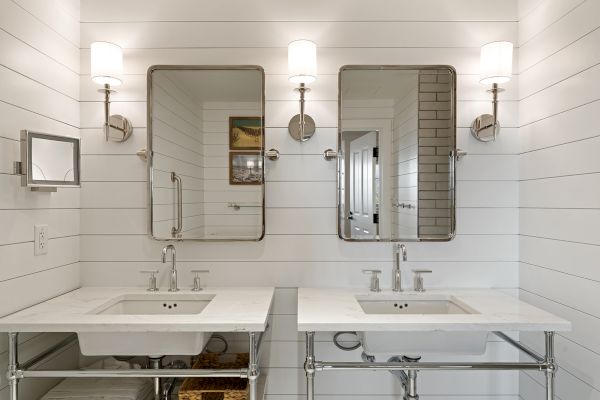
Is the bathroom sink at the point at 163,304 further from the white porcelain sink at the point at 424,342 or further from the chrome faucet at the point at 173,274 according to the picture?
the white porcelain sink at the point at 424,342

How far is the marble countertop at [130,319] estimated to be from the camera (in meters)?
1.42

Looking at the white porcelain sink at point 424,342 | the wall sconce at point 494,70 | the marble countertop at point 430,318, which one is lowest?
the white porcelain sink at point 424,342

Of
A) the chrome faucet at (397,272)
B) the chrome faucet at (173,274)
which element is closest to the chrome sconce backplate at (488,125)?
the chrome faucet at (397,272)

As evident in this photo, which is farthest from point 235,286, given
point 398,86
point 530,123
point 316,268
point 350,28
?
point 530,123

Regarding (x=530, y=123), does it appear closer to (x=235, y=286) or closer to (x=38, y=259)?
(x=235, y=286)

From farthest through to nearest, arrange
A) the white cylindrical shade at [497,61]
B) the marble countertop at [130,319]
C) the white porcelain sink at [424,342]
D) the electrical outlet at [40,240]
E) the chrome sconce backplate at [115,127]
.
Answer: the chrome sconce backplate at [115,127] → the white cylindrical shade at [497,61] → the electrical outlet at [40,240] → the white porcelain sink at [424,342] → the marble countertop at [130,319]

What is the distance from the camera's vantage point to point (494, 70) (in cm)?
185

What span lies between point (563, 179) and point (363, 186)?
0.82 meters

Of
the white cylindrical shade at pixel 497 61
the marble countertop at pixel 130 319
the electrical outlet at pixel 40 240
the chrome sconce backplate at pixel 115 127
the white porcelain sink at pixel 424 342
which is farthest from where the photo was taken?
the chrome sconce backplate at pixel 115 127

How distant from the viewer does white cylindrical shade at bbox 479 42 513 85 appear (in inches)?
72.5

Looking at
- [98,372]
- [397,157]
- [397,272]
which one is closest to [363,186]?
[397,157]

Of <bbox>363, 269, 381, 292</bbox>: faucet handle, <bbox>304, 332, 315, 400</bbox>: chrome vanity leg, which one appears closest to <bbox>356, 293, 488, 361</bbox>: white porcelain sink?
<bbox>304, 332, 315, 400</bbox>: chrome vanity leg

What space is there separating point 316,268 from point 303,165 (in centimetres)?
50

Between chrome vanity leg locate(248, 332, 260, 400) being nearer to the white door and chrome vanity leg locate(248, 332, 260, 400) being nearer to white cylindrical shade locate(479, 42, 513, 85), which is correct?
the white door
